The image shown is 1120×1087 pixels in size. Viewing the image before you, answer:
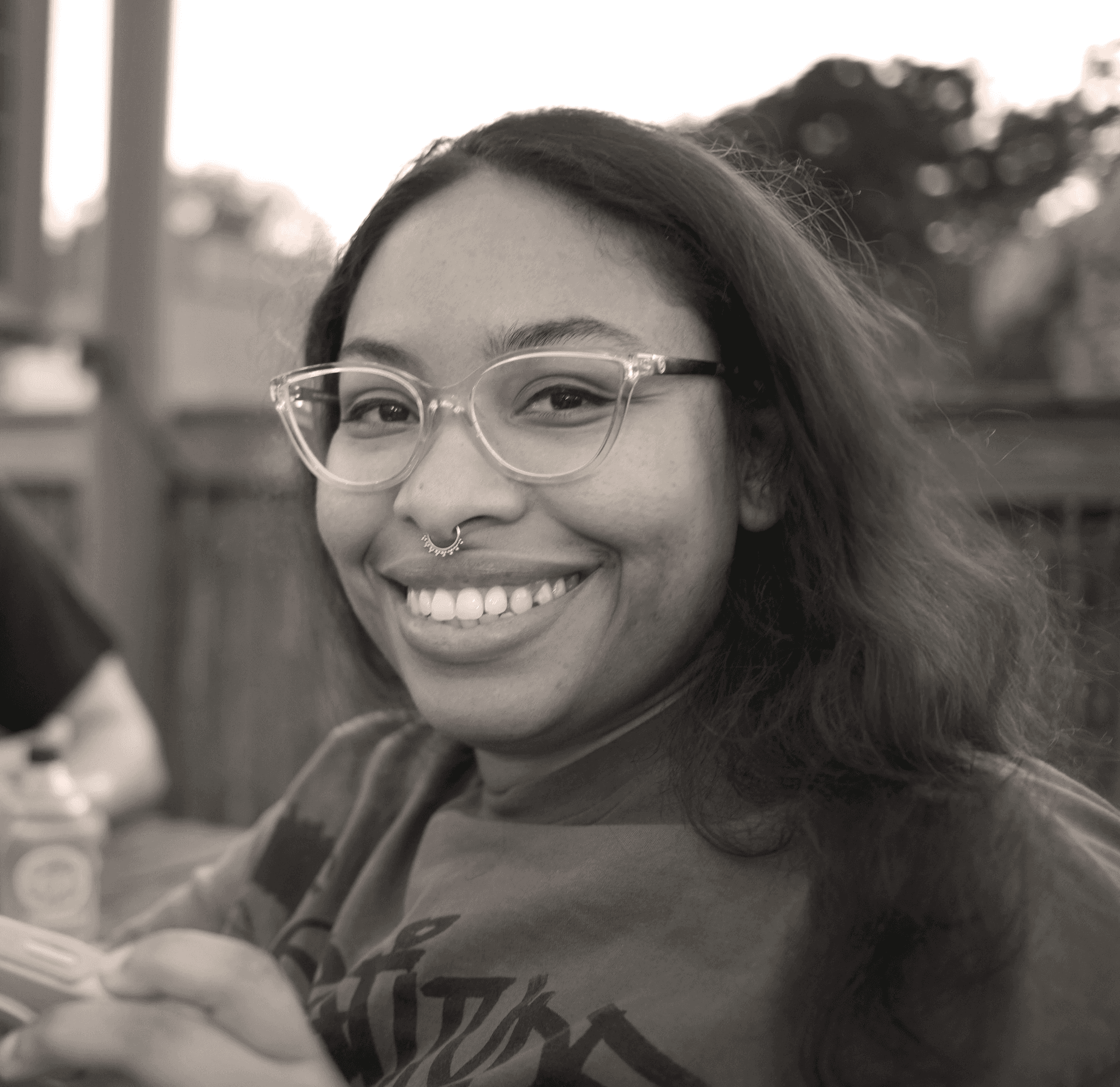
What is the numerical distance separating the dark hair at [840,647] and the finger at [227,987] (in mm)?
321

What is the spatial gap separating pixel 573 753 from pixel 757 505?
0.88 feet

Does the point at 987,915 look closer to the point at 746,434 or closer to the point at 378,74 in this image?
the point at 746,434

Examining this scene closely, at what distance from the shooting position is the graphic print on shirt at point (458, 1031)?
0.80 m

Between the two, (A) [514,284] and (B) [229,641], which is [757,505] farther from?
(B) [229,641]

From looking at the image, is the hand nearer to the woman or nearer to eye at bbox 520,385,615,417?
the woman

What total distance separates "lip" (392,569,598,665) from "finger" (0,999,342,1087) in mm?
328

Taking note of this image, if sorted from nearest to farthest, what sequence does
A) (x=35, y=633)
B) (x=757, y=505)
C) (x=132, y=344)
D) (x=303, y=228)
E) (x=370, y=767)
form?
(x=757, y=505) < (x=370, y=767) < (x=303, y=228) < (x=35, y=633) < (x=132, y=344)

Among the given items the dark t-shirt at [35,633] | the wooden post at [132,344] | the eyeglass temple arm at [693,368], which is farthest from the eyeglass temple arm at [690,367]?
the wooden post at [132,344]

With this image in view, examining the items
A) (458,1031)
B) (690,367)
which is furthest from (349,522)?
(458,1031)

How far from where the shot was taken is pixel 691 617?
0.99 m

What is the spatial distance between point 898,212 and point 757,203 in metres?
1.79

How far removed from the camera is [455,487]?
0.95m

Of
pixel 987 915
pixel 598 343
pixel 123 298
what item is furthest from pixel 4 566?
pixel 987 915

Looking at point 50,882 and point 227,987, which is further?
point 50,882
